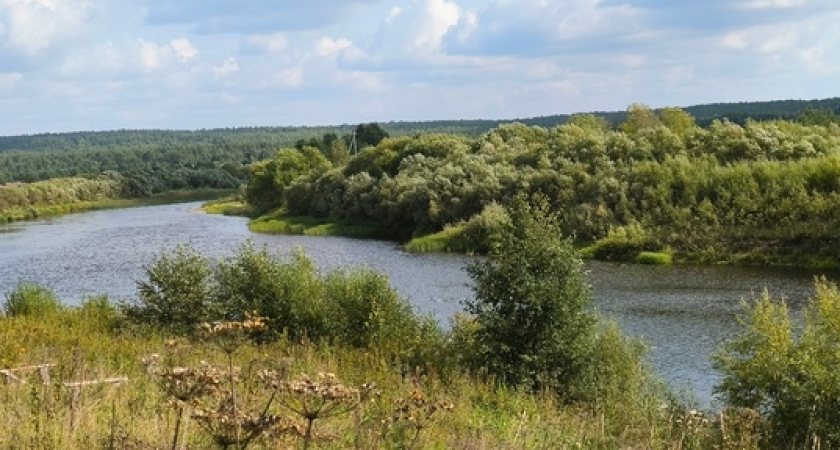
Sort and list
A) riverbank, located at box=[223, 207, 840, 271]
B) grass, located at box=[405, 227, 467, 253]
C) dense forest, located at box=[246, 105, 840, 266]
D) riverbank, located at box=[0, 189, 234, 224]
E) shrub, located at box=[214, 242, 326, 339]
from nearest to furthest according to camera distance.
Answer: shrub, located at box=[214, 242, 326, 339]
riverbank, located at box=[223, 207, 840, 271]
dense forest, located at box=[246, 105, 840, 266]
grass, located at box=[405, 227, 467, 253]
riverbank, located at box=[0, 189, 234, 224]

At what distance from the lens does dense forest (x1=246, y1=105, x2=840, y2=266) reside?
51.6 metres

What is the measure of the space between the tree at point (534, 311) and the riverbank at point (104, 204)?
9440 cm

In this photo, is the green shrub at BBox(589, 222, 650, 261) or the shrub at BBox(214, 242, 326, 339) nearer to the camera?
the shrub at BBox(214, 242, 326, 339)

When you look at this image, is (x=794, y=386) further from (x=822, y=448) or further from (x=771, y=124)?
(x=771, y=124)

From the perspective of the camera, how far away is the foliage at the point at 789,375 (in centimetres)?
1466

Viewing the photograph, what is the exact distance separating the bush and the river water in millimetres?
2950

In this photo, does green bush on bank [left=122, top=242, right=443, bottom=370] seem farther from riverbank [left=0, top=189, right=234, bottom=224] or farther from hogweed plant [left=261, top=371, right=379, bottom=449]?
riverbank [left=0, top=189, right=234, bottom=224]

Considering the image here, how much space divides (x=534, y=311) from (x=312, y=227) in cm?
5871

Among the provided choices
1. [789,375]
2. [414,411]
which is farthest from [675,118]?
[414,411]

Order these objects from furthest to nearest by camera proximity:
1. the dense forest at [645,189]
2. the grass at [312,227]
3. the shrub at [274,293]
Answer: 1. the grass at [312,227]
2. the dense forest at [645,189]
3. the shrub at [274,293]

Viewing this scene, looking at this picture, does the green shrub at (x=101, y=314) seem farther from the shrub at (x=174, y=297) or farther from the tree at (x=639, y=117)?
the tree at (x=639, y=117)

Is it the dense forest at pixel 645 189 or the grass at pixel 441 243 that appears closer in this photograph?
the dense forest at pixel 645 189

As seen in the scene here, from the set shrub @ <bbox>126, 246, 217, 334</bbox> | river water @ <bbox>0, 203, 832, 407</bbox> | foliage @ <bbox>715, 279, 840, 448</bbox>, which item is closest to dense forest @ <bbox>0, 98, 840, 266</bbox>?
river water @ <bbox>0, 203, 832, 407</bbox>

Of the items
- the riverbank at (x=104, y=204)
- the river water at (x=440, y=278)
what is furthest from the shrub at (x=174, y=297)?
the riverbank at (x=104, y=204)
